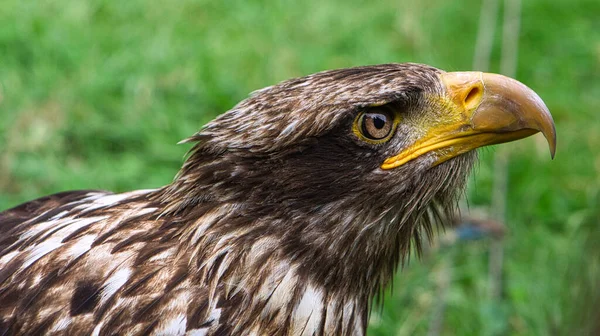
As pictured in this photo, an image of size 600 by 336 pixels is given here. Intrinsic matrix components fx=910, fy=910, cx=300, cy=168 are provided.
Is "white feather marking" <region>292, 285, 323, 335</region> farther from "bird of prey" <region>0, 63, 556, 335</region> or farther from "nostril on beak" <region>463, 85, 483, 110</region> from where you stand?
"nostril on beak" <region>463, 85, 483, 110</region>

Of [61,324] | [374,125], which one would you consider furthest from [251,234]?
[61,324]

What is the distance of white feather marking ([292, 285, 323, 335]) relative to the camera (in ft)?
8.71

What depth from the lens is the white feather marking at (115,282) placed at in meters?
2.53

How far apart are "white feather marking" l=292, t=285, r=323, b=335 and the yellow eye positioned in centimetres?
48

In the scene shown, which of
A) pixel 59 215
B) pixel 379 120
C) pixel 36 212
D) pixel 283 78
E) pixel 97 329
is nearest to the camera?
pixel 97 329

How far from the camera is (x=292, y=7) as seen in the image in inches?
292

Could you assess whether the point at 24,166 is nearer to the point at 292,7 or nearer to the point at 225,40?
the point at 225,40

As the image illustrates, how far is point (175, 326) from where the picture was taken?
2.50 metres

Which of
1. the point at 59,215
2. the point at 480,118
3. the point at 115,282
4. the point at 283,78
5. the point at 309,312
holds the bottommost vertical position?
the point at 309,312

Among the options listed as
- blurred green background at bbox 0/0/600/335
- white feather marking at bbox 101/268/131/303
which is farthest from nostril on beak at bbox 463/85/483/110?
blurred green background at bbox 0/0/600/335

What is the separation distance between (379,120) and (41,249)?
106 centimetres

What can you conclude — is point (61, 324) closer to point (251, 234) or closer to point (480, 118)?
point (251, 234)

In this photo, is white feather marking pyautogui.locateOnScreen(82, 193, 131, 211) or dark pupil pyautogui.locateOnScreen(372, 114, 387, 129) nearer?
dark pupil pyautogui.locateOnScreen(372, 114, 387, 129)

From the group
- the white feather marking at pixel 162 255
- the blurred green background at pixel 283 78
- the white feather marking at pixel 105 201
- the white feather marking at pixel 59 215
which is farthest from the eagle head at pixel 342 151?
the blurred green background at pixel 283 78
